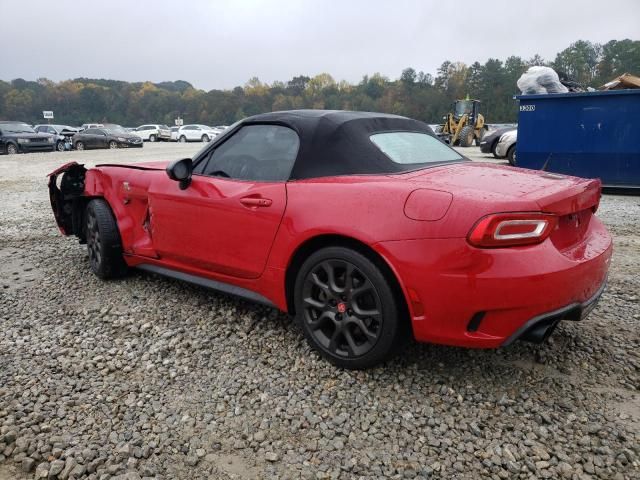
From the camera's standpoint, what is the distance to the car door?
9.74 feet

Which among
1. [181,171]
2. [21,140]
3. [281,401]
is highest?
[21,140]

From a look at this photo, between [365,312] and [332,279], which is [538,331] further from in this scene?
[332,279]

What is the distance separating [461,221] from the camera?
223 centimetres

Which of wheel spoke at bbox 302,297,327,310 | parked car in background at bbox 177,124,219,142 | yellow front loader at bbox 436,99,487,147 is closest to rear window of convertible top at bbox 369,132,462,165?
wheel spoke at bbox 302,297,327,310

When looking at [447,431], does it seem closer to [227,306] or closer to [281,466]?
[281,466]

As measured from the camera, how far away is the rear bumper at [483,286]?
7.20 ft

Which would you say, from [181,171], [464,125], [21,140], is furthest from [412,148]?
[464,125]

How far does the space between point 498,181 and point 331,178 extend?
0.89 m

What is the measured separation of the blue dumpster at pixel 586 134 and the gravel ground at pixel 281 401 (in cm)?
621

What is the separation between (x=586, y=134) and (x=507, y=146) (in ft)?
13.5

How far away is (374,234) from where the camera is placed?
2.43m

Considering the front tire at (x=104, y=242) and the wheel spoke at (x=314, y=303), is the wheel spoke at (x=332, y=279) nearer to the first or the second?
the wheel spoke at (x=314, y=303)

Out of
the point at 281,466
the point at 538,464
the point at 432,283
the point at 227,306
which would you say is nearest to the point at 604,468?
the point at 538,464

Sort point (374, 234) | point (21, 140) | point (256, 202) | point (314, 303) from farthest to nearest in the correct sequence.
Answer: point (21, 140), point (256, 202), point (314, 303), point (374, 234)
